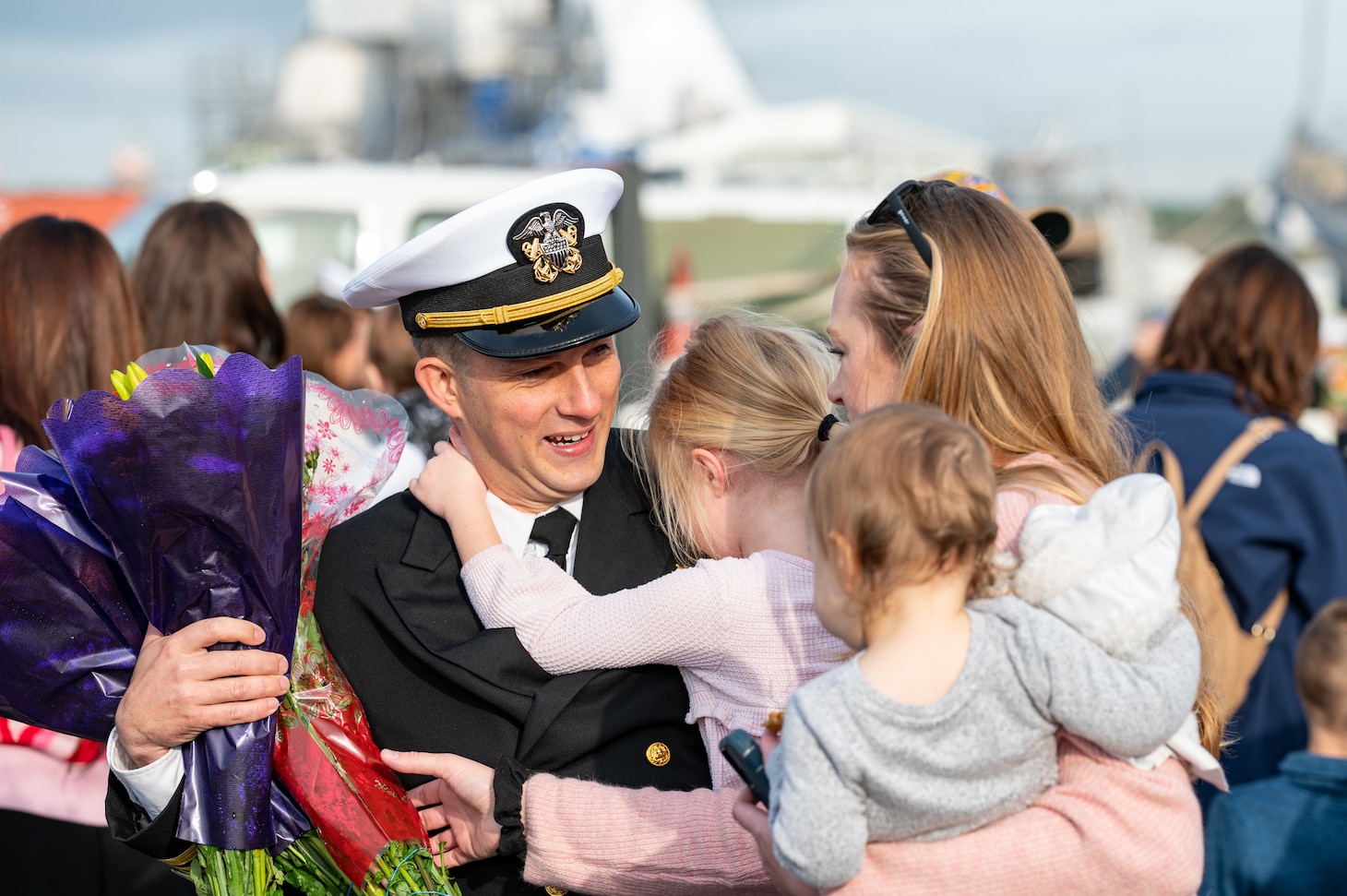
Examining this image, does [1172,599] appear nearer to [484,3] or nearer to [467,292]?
[467,292]

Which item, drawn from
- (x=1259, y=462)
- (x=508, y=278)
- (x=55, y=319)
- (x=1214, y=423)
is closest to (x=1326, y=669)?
(x=1259, y=462)

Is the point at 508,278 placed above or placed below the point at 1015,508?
above

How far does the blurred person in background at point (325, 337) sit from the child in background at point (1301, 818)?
343 cm

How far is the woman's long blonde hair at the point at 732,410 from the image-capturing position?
2.27 meters

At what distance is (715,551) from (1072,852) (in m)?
0.89

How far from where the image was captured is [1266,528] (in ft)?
12.7

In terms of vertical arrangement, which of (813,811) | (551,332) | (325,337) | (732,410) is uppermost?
(551,332)

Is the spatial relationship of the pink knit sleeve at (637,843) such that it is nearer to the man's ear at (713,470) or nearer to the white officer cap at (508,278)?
the man's ear at (713,470)

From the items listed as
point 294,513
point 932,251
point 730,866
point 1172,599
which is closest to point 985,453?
point 1172,599

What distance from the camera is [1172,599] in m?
1.61

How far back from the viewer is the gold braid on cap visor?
92.0 inches

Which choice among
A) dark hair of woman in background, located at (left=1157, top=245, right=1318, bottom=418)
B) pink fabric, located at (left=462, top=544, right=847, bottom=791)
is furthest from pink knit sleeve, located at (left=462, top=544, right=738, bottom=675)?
dark hair of woman in background, located at (left=1157, top=245, right=1318, bottom=418)

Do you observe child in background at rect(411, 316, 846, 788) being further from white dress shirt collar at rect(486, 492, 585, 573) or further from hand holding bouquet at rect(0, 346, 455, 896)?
hand holding bouquet at rect(0, 346, 455, 896)

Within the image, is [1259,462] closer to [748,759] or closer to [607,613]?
[607,613]
